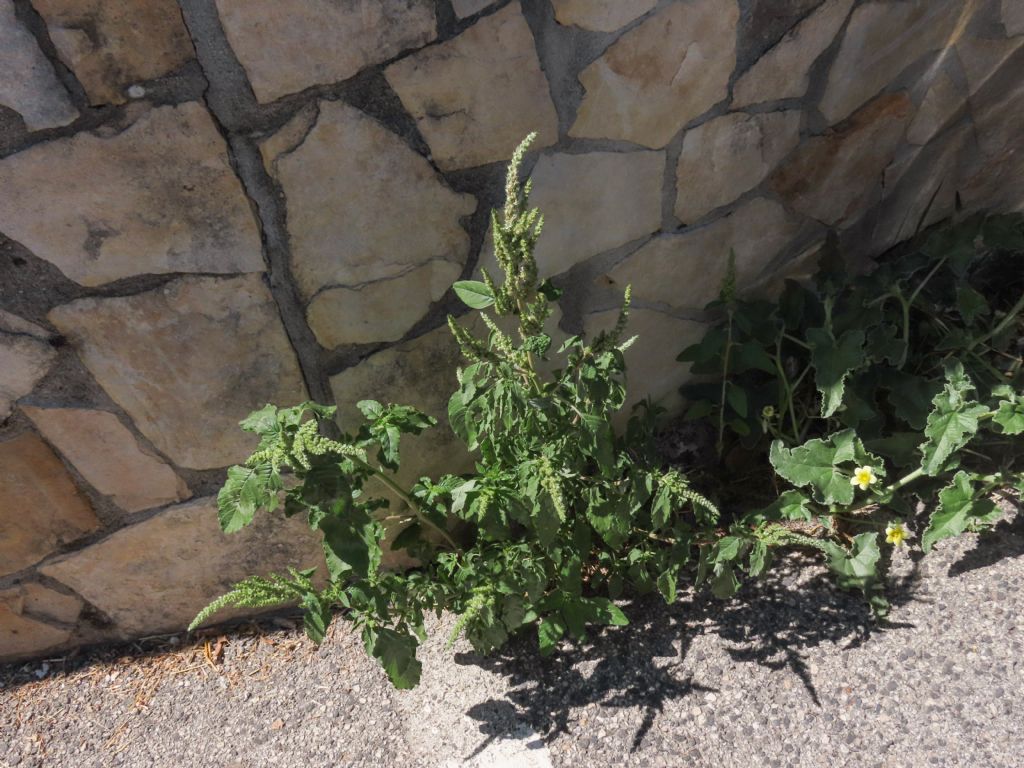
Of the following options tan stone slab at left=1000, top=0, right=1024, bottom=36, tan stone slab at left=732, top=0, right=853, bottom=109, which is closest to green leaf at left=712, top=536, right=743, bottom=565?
tan stone slab at left=732, top=0, right=853, bottom=109

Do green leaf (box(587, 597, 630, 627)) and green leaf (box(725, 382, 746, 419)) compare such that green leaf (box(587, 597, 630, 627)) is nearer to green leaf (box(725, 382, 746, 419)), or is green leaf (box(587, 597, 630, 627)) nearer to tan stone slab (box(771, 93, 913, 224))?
green leaf (box(725, 382, 746, 419))

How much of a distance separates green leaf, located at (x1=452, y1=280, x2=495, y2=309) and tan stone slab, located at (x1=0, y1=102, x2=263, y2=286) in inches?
16.4

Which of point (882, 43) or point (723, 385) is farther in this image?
point (723, 385)

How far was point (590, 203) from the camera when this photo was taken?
186 centimetres

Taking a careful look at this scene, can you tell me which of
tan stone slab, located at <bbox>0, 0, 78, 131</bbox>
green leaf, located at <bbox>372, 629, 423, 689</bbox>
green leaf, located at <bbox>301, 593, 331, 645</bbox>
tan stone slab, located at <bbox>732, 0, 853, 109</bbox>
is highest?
tan stone slab, located at <bbox>0, 0, 78, 131</bbox>

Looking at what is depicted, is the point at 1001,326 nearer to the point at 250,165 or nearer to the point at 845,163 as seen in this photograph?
the point at 845,163

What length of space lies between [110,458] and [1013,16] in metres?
2.62

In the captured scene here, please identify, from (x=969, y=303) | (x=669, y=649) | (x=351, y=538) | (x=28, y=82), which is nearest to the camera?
(x=28, y=82)

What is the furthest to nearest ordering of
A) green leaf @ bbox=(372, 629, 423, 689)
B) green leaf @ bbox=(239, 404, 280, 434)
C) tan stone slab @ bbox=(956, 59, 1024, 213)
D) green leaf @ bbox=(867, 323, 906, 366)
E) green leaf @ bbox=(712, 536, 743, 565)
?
tan stone slab @ bbox=(956, 59, 1024, 213), green leaf @ bbox=(867, 323, 906, 366), green leaf @ bbox=(712, 536, 743, 565), green leaf @ bbox=(372, 629, 423, 689), green leaf @ bbox=(239, 404, 280, 434)

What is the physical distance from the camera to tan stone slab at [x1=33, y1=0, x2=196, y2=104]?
4.03 ft

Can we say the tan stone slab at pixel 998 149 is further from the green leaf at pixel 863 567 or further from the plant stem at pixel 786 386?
the green leaf at pixel 863 567

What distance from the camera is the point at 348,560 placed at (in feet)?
4.91

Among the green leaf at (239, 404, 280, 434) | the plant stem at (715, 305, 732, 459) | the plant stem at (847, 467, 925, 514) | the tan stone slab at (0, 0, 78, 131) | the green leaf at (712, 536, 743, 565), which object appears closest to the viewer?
the tan stone slab at (0, 0, 78, 131)

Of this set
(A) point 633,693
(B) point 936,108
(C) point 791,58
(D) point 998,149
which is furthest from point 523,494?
(D) point 998,149
